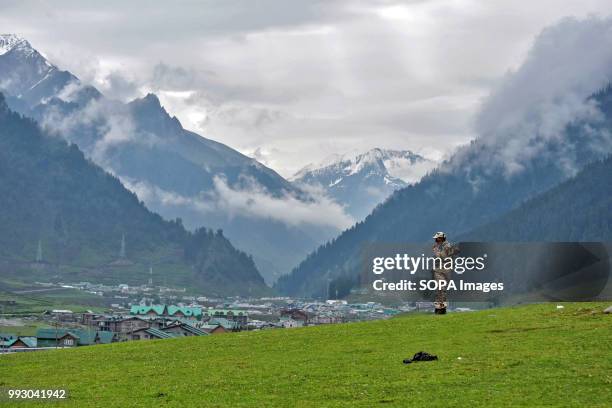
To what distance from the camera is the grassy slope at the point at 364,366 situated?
172 feet

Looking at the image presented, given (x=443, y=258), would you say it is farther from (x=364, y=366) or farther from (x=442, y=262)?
(x=364, y=366)

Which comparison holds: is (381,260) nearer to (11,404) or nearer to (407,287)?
(407,287)

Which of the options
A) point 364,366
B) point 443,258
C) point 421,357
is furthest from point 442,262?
point 364,366

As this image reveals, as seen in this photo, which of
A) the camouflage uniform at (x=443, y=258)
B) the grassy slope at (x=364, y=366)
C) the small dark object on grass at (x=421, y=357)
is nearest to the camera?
the grassy slope at (x=364, y=366)

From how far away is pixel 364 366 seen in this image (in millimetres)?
62750

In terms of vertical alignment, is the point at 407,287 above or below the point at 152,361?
above

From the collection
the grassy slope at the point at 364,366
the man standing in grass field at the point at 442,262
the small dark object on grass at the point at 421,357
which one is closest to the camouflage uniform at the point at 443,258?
the man standing in grass field at the point at 442,262

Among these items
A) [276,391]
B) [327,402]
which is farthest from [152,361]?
[327,402]

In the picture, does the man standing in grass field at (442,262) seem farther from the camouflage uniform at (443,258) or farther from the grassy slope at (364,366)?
the grassy slope at (364,366)

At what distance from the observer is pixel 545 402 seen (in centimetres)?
4847

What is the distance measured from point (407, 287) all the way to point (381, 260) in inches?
121

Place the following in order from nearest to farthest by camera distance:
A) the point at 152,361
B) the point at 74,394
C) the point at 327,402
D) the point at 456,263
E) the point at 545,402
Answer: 1. the point at 545,402
2. the point at 327,402
3. the point at 74,394
4. the point at 152,361
5. the point at 456,263

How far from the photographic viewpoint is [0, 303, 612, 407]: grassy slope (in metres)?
52.5

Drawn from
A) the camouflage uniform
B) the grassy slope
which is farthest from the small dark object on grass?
the camouflage uniform
